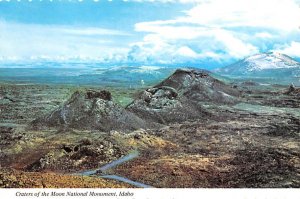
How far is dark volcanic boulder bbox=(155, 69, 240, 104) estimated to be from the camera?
346 feet

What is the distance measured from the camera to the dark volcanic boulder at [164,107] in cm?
7700

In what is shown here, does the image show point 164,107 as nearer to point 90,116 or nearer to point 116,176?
point 90,116

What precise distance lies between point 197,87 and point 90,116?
46728 mm

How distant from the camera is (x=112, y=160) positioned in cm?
4934

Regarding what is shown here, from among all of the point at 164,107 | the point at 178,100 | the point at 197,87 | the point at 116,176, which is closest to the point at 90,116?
the point at 164,107

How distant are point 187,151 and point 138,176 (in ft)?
41.0

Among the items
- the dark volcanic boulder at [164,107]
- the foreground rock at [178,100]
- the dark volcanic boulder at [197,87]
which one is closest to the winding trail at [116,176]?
the dark volcanic boulder at [164,107]

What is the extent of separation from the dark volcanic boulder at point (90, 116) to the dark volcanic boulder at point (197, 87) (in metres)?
37.7

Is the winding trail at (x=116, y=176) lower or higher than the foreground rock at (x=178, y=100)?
lower

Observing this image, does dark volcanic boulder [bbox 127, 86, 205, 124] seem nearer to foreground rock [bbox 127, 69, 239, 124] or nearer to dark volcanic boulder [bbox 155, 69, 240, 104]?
Answer: foreground rock [bbox 127, 69, 239, 124]

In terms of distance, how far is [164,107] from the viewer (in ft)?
264

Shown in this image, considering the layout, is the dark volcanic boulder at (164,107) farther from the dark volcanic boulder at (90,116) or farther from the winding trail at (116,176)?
the winding trail at (116,176)
